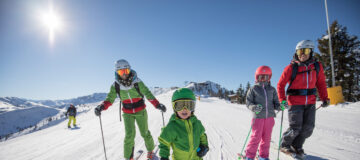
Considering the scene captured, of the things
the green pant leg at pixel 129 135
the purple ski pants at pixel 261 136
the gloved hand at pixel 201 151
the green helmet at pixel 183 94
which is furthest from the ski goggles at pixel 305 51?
the green pant leg at pixel 129 135

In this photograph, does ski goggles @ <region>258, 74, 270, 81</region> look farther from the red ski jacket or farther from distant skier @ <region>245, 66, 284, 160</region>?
the red ski jacket

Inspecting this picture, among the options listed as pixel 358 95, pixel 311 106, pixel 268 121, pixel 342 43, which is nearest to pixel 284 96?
pixel 311 106

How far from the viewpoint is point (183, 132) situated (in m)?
2.26

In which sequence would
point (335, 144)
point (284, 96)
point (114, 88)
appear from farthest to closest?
point (335, 144)
point (114, 88)
point (284, 96)

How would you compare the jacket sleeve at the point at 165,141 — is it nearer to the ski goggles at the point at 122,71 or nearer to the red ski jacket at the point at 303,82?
the ski goggles at the point at 122,71

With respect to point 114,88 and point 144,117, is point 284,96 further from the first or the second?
point 114,88

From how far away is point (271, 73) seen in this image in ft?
11.0

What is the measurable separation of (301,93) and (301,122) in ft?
2.18

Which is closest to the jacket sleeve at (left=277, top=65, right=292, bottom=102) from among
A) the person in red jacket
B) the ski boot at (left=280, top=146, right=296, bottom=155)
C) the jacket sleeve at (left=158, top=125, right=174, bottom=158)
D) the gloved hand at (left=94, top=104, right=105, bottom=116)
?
A: the person in red jacket

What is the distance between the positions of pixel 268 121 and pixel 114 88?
3.75 meters

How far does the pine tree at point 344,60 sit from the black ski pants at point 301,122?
19983 mm

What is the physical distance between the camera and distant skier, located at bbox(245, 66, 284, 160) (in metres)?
3.19

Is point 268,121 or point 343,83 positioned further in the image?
point 343,83

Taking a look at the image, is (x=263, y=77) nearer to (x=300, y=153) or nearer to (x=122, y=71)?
(x=300, y=153)
